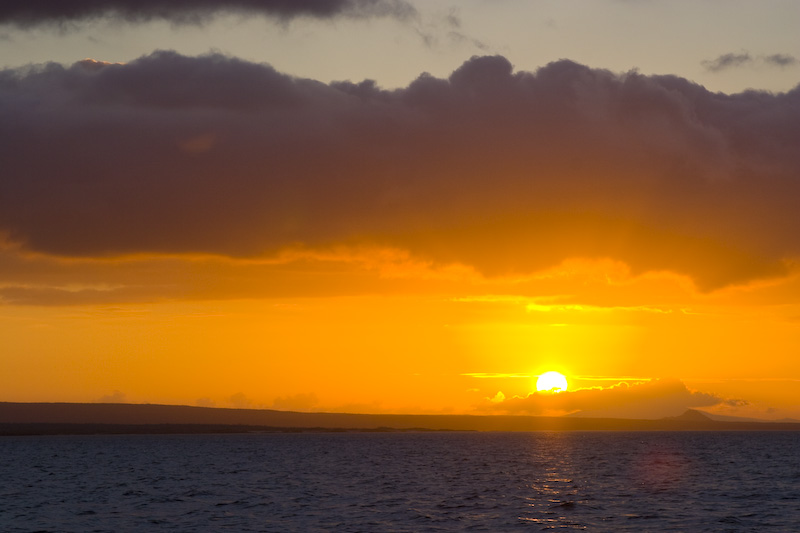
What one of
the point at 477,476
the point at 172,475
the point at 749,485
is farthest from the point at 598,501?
the point at 172,475

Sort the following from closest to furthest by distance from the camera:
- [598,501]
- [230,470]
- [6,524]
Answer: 1. [6,524]
2. [598,501]
3. [230,470]

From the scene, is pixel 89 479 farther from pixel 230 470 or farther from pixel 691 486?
pixel 691 486

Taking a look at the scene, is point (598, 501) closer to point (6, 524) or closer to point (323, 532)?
point (323, 532)

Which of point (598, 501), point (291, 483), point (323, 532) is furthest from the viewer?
point (291, 483)

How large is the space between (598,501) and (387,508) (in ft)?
60.9

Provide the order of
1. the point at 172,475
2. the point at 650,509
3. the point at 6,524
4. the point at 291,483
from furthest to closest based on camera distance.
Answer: the point at 172,475
the point at 291,483
the point at 650,509
the point at 6,524

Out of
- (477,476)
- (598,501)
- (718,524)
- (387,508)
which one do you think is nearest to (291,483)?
(477,476)

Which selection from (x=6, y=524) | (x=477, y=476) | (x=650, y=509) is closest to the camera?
(x=6, y=524)

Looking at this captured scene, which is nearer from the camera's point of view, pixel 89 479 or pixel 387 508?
pixel 387 508

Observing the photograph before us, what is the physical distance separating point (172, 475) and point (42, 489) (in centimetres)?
2700

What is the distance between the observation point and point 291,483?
3984 inches

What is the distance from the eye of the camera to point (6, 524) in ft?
208

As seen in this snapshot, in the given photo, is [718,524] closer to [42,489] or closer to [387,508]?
[387,508]

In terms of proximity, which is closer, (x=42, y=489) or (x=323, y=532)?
(x=323, y=532)
